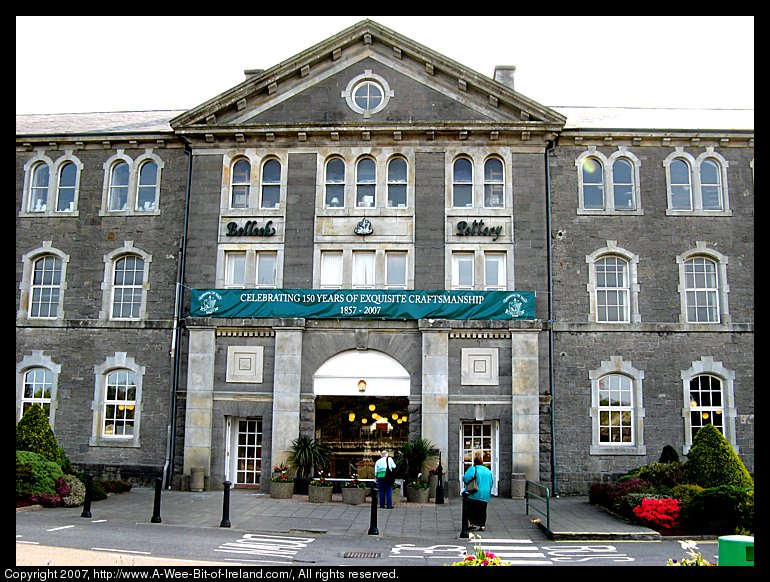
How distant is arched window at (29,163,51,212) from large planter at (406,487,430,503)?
1678 centimetres

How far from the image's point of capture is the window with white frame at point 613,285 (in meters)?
25.3

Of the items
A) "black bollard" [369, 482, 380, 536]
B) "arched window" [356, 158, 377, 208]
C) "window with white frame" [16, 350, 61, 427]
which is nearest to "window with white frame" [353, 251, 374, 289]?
"arched window" [356, 158, 377, 208]

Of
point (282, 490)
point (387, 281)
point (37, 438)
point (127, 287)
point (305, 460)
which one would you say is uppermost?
point (387, 281)

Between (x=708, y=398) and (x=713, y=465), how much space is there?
23.3 feet

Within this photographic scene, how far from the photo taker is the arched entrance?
2467cm

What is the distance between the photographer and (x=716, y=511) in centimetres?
1641

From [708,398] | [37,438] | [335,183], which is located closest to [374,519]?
[37,438]

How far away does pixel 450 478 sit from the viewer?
78.0 ft

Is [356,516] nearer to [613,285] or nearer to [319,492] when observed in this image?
[319,492]

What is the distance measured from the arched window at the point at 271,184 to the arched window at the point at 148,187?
3913 millimetres

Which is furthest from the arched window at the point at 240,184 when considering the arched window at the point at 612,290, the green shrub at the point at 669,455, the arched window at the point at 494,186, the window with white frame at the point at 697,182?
the green shrub at the point at 669,455

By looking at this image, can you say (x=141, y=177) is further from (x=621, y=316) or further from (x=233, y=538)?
(x=621, y=316)
